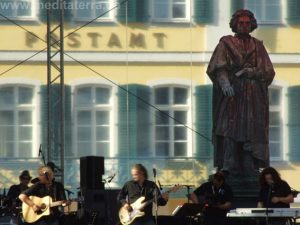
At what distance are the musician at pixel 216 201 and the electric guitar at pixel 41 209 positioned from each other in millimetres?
2156

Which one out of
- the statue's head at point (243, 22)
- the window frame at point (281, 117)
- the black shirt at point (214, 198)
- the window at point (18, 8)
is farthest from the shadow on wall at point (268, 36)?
the black shirt at point (214, 198)

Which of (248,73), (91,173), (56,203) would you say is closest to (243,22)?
(248,73)

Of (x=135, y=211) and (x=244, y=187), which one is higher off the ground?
(x=244, y=187)

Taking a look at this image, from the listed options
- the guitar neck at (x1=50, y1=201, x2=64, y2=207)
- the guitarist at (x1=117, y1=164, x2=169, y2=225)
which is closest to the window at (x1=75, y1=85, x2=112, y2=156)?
the guitarist at (x1=117, y1=164, x2=169, y2=225)

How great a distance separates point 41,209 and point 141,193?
127cm

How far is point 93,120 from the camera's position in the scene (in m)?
24.9

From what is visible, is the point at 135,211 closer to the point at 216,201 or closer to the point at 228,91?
the point at 216,201

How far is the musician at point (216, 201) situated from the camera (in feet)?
65.3

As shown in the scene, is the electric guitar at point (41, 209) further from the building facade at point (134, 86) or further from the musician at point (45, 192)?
the building facade at point (134, 86)

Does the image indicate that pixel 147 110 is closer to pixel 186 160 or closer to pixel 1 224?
pixel 186 160

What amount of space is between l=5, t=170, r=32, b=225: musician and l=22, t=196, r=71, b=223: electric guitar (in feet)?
4.59

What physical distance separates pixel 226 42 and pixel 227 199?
15.3 feet

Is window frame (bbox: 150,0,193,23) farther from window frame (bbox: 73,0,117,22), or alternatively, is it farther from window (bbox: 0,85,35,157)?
window (bbox: 0,85,35,157)

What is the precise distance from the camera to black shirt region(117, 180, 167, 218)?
62.1 ft
